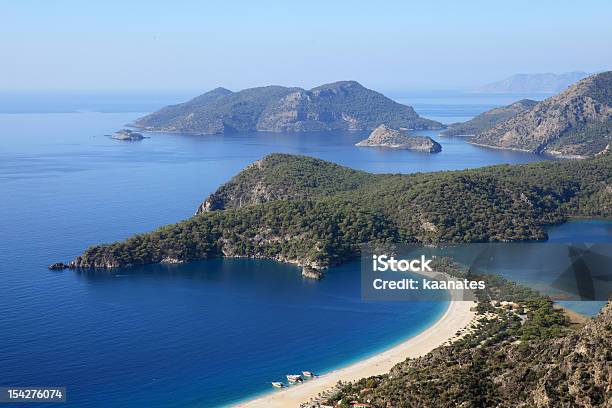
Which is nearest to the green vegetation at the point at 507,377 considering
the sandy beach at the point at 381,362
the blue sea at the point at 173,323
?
the sandy beach at the point at 381,362

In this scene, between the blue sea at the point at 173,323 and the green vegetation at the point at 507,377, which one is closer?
the green vegetation at the point at 507,377

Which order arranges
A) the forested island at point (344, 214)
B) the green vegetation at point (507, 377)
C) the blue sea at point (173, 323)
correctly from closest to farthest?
the green vegetation at point (507, 377) → the blue sea at point (173, 323) → the forested island at point (344, 214)

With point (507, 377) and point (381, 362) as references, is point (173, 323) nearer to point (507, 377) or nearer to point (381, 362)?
point (381, 362)

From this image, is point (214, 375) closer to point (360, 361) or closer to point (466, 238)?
point (360, 361)

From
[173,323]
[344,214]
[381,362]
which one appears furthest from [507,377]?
[344,214]

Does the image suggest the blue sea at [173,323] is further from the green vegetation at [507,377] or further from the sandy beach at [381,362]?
the green vegetation at [507,377]

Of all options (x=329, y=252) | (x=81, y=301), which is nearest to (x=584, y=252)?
(x=329, y=252)

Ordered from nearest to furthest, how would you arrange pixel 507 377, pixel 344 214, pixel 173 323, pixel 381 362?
pixel 507 377 → pixel 381 362 → pixel 173 323 → pixel 344 214
